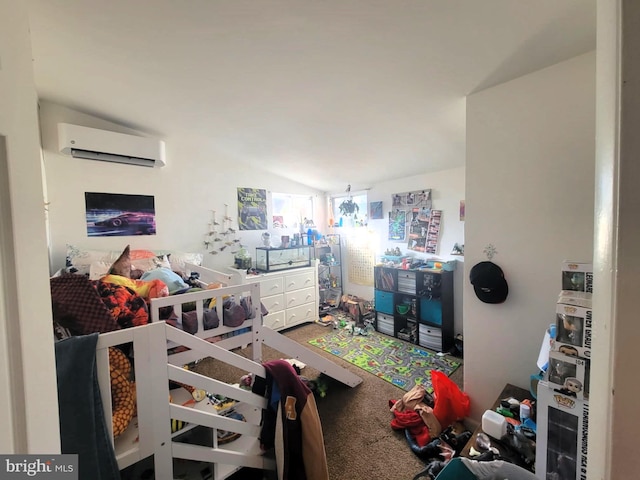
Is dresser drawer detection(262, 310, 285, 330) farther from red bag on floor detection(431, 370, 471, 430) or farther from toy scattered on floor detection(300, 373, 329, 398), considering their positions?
red bag on floor detection(431, 370, 471, 430)

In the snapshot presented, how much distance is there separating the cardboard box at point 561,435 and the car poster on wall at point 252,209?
325cm

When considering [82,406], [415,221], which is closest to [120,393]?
[82,406]

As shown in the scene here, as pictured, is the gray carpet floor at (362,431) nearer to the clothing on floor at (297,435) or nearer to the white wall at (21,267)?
the clothing on floor at (297,435)

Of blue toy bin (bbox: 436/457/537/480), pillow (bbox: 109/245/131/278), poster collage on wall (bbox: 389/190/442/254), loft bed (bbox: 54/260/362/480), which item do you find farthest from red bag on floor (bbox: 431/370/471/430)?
pillow (bbox: 109/245/131/278)

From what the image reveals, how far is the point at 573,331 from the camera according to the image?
0.87 meters

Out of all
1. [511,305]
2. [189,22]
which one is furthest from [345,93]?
[511,305]

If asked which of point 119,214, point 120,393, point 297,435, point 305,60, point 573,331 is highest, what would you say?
point 305,60

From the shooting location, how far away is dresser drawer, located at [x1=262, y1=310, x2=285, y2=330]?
312cm

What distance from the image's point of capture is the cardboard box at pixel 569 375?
32.7 inches

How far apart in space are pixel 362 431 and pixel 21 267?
195 centimetres

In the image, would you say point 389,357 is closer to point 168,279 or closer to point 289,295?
point 289,295

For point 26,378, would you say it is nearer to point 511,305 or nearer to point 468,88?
point 511,305

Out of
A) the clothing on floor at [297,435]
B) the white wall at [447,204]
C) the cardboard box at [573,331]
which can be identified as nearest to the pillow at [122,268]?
the clothing on floor at [297,435]

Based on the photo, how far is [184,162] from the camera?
9.80 ft
